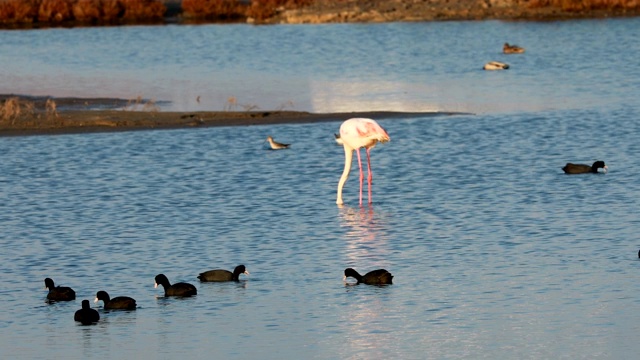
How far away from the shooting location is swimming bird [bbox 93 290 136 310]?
14031 mm

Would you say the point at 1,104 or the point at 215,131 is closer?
the point at 215,131

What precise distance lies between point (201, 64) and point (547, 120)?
17.7 metres

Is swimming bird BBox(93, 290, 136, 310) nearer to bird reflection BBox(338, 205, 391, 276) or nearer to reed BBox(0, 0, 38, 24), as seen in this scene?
bird reflection BBox(338, 205, 391, 276)

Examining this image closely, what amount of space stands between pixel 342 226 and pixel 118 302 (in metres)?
5.19

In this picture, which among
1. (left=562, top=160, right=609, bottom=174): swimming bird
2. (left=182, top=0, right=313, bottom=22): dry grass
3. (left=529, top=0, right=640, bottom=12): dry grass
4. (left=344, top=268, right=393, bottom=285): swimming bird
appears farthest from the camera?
(left=182, top=0, right=313, bottom=22): dry grass

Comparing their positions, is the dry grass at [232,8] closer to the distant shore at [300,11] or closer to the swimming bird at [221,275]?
the distant shore at [300,11]

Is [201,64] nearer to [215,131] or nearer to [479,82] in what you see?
[479,82]

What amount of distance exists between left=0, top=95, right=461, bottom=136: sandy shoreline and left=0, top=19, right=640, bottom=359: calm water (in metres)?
0.66

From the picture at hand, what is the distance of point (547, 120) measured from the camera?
94.8 feet

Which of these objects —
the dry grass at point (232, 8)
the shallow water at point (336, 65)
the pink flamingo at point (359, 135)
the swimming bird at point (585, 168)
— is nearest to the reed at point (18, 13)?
the shallow water at point (336, 65)

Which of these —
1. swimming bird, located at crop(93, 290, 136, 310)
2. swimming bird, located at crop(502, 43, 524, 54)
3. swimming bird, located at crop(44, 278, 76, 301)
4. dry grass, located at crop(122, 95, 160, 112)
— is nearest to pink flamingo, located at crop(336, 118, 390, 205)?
→ swimming bird, located at crop(44, 278, 76, 301)

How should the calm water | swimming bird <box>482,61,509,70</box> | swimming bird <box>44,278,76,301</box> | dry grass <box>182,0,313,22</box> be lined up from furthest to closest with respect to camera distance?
dry grass <box>182,0,313,22</box> → swimming bird <box>482,61,509,70</box> → swimming bird <box>44,278,76,301</box> → the calm water

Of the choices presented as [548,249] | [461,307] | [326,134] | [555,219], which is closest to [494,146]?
[326,134]

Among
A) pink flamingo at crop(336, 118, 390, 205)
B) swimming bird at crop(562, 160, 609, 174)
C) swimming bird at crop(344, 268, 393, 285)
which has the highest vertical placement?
pink flamingo at crop(336, 118, 390, 205)
